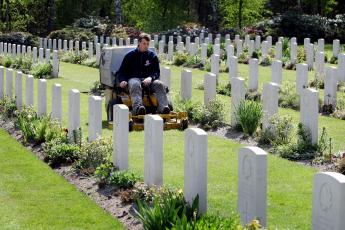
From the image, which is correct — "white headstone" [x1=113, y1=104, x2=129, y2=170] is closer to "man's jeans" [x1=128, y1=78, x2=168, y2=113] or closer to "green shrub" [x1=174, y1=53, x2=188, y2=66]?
"man's jeans" [x1=128, y1=78, x2=168, y2=113]

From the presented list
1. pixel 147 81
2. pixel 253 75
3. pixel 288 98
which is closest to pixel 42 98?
pixel 147 81

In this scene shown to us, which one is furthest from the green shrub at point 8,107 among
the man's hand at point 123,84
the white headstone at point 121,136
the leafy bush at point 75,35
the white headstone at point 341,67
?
the leafy bush at point 75,35

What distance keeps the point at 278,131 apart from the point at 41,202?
4.22 m

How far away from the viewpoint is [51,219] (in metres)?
8.37

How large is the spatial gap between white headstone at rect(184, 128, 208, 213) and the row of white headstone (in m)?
17.4

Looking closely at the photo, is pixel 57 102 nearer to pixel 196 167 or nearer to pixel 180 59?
pixel 196 167

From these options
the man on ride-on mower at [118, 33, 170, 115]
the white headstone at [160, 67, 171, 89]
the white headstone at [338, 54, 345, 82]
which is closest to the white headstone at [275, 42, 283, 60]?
the white headstone at [338, 54, 345, 82]

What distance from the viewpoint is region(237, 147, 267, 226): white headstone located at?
650cm

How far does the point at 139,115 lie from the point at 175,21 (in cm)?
3695

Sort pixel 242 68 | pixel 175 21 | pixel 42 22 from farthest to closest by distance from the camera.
→ pixel 42 22, pixel 175 21, pixel 242 68

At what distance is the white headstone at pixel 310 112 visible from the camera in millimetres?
11016

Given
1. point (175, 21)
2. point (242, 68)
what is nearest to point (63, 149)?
point (242, 68)

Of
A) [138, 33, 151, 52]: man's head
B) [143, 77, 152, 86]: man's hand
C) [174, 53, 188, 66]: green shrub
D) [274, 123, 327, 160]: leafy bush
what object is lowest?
[274, 123, 327, 160]: leafy bush

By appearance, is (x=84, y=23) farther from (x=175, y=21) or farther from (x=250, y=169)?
(x=250, y=169)
